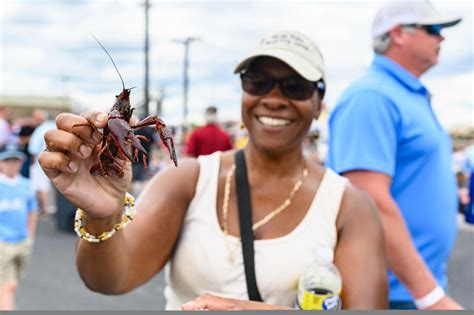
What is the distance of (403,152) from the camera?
7.27 ft

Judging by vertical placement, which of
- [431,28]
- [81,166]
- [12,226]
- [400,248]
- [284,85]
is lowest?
[12,226]

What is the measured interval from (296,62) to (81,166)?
31.1 inches

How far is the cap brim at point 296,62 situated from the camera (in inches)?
63.6

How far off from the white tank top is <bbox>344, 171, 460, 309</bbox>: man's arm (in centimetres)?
42

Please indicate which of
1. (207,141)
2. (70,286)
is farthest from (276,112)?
(207,141)

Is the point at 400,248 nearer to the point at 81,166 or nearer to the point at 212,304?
the point at 212,304

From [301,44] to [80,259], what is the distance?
0.95m

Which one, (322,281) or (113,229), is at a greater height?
(113,229)

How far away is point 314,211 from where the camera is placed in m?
1.69

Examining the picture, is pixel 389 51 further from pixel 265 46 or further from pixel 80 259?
pixel 80 259

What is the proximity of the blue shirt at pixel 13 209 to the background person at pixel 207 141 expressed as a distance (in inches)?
77.1

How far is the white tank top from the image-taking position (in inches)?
62.9

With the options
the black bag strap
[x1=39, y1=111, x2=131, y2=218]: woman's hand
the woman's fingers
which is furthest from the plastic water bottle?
[x1=39, y1=111, x2=131, y2=218]: woman's hand

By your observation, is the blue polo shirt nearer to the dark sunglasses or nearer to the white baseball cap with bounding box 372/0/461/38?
the white baseball cap with bounding box 372/0/461/38
